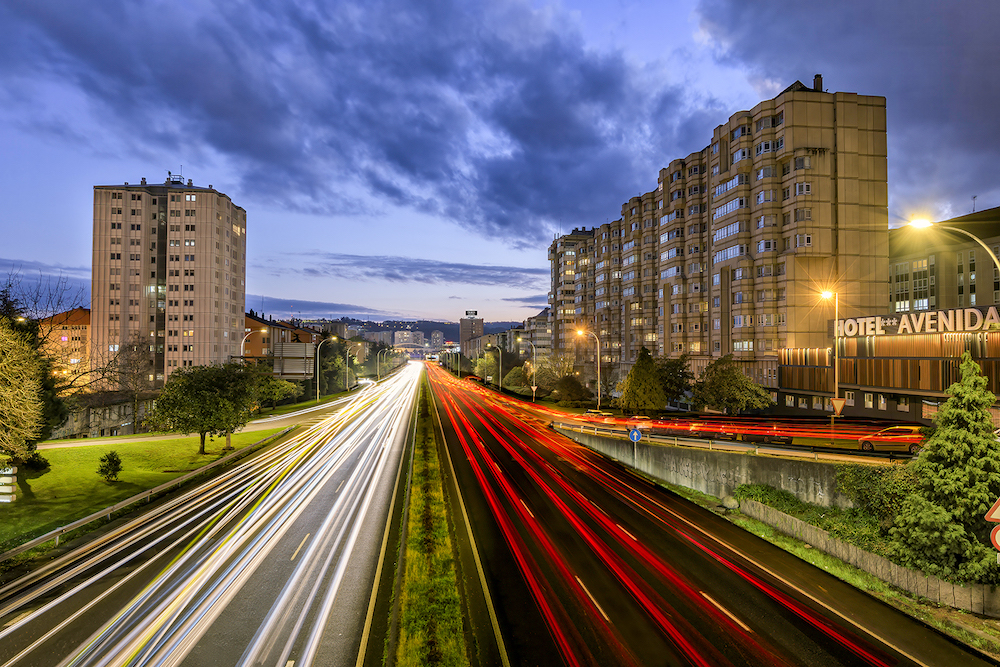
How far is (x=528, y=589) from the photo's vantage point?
45.9ft

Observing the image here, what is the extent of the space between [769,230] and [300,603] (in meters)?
59.7

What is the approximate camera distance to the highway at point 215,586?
10.9m

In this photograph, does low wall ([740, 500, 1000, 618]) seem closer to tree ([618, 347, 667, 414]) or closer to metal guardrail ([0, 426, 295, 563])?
tree ([618, 347, 667, 414])

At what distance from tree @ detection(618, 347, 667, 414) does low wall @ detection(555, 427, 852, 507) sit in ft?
35.5

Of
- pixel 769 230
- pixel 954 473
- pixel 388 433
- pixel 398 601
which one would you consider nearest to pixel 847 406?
pixel 769 230

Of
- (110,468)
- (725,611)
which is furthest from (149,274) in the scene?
(725,611)

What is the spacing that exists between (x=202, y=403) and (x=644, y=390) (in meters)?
37.8

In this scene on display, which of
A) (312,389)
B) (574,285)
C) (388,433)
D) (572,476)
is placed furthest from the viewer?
(574,285)

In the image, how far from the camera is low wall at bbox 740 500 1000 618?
12547 millimetres

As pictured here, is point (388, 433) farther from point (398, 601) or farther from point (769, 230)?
point (769, 230)

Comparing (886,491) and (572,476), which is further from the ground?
(886,491)

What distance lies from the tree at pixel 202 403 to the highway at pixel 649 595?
1991 centimetres

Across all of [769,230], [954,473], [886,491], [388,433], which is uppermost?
[769,230]

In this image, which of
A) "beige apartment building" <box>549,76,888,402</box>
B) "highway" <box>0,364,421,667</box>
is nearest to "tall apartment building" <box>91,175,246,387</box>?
"highway" <box>0,364,421,667</box>
